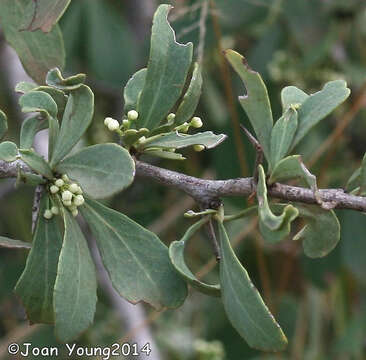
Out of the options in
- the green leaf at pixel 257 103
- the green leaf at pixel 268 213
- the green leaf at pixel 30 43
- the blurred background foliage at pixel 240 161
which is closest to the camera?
the green leaf at pixel 268 213

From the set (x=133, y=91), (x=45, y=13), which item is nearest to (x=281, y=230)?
(x=133, y=91)

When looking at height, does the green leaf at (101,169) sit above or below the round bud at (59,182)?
above

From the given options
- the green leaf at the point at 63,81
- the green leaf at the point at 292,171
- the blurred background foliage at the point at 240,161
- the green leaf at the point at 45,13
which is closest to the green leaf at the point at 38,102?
the green leaf at the point at 63,81

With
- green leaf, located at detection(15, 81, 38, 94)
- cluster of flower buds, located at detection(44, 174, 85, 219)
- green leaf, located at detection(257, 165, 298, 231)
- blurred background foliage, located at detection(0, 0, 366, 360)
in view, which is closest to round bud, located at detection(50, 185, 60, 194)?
cluster of flower buds, located at detection(44, 174, 85, 219)

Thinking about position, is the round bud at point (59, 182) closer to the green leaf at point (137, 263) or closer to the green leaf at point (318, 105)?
the green leaf at point (137, 263)

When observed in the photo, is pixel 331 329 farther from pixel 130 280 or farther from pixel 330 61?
pixel 130 280
